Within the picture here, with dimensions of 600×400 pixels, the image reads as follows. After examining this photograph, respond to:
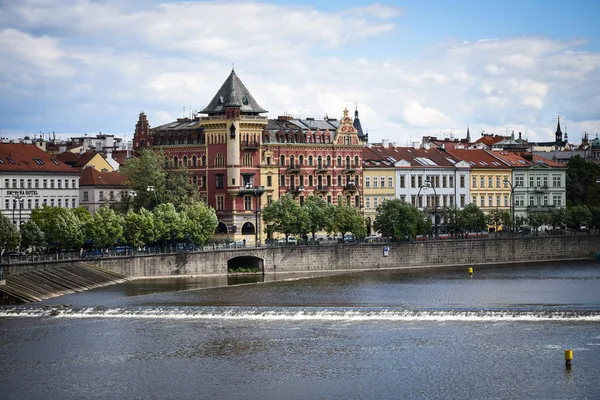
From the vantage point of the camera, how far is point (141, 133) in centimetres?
16388

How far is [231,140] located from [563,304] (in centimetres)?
5730

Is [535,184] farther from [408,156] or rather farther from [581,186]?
[408,156]

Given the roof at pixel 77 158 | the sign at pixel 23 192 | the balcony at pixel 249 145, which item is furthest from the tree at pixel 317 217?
the roof at pixel 77 158

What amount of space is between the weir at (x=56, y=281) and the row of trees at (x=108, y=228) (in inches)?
232

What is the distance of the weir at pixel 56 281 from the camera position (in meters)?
108

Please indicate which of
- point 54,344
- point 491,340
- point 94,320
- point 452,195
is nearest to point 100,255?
point 94,320

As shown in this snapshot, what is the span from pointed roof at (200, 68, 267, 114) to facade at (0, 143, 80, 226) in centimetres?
1754

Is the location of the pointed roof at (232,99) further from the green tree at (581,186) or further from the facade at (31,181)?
the green tree at (581,186)

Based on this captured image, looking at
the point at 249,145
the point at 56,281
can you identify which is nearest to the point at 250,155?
the point at 249,145

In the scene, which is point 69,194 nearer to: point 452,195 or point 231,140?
point 231,140

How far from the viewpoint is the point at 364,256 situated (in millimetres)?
142500

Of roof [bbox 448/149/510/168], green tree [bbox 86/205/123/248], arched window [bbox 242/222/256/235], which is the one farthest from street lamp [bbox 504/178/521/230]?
green tree [bbox 86/205/123/248]

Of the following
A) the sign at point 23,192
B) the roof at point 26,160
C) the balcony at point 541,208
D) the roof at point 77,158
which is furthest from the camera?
the balcony at point 541,208

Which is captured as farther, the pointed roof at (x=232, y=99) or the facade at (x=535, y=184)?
the facade at (x=535, y=184)
